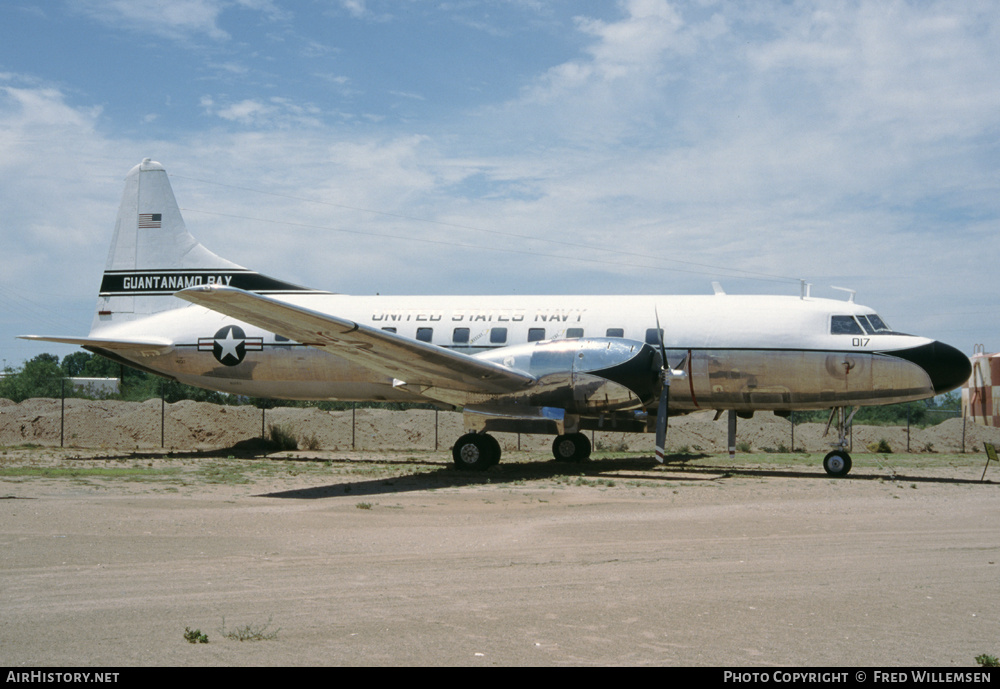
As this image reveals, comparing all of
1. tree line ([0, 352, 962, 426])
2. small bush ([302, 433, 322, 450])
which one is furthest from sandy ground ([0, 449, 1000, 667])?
tree line ([0, 352, 962, 426])

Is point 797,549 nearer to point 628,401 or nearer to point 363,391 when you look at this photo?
point 628,401

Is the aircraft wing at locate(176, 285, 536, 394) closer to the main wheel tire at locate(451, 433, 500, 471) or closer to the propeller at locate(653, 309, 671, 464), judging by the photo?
the main wheel tire at locate(451, 433, 500, 471)

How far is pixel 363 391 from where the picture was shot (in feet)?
67.5

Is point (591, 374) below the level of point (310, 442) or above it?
above

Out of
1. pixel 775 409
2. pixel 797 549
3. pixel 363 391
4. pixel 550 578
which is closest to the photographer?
pixel 550 578

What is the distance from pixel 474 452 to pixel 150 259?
10929 millimetres

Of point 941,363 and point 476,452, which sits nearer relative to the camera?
point 941,363

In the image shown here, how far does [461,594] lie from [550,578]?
982mm

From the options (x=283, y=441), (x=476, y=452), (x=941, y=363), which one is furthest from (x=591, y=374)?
(x=283, y=441)

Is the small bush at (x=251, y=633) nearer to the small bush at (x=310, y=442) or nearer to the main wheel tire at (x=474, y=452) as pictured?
the main wheel tire at (x=474, y=452)

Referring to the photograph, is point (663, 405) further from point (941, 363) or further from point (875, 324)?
point (941, 363)

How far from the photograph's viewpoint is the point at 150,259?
2291 cm

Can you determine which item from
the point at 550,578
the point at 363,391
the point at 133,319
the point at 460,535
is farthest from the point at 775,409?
the point at 133,319

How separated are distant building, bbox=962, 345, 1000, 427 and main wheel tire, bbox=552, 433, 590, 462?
21.6 metres
